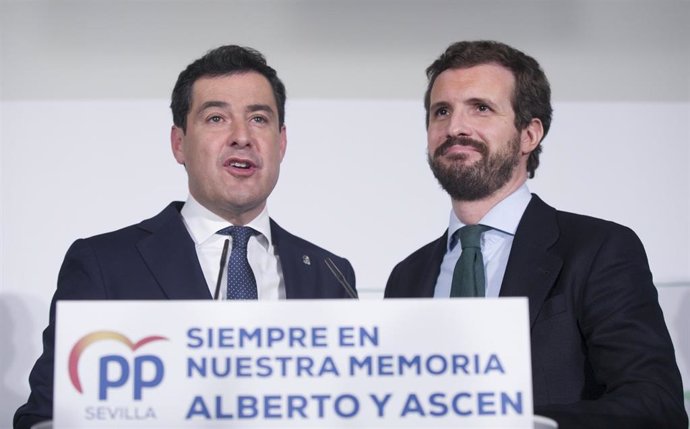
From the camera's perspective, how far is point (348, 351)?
1618mm

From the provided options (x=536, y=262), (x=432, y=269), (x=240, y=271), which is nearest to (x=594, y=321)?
(x=536, y=262)

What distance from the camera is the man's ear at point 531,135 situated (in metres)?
3.22

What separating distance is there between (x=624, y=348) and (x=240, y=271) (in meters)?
1.10

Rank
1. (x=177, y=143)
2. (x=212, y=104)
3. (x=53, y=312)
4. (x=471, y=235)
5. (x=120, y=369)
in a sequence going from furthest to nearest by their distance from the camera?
(x=177, y=143) < (x=212, y=104) < (x=471, y=235) < (x=53, y=312) < (x=120, y=369)

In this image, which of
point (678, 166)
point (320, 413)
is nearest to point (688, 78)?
point (678, 166)

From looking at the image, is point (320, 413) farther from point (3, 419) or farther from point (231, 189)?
point (3, 419)

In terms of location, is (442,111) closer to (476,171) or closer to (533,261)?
(476,171)

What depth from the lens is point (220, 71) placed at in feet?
10.7

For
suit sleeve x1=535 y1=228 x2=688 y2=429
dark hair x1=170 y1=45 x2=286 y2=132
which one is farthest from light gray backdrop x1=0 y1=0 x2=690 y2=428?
suit sleeve x1=535 y1=228 x2=688 y2=429

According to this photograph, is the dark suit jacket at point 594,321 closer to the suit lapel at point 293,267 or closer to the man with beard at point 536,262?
the man with beard at point 536,262

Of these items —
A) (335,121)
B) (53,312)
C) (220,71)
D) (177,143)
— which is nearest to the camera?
(53,312)

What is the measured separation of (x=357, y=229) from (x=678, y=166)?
133 cm

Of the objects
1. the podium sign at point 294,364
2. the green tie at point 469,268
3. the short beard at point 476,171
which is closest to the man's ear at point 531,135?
the short beard at point 476,171

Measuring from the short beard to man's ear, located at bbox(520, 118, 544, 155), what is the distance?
0.35 ft
